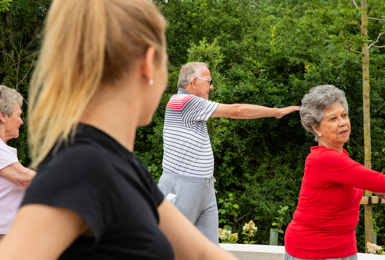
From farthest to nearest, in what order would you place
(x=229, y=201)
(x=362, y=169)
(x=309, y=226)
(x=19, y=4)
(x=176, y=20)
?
(x=176, y=20)
(x=19, y=4)
(x=229, y=201)
(x=309, y=226)
(x=362, y=169)

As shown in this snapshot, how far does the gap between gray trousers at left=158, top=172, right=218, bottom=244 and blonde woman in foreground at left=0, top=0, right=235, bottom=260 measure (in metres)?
2.84

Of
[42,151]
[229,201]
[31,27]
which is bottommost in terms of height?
[229,201]

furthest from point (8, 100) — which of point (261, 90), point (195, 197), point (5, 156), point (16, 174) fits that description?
point (261, 90)

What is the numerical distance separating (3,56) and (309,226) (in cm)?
764

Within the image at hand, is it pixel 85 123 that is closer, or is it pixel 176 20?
pixel 85 123

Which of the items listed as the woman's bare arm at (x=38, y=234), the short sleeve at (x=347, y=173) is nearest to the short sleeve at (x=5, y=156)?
the short sleeve at (x=347, y=173)

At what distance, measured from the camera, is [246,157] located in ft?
25.7

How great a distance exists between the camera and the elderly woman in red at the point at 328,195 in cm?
268

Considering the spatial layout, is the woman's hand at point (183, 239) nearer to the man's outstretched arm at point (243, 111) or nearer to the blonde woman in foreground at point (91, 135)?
the blonde woman in foreground at point (91, 135)

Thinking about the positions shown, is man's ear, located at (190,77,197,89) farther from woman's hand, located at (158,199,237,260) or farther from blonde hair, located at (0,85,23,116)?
woman's hand, located at (158,199,237,260)

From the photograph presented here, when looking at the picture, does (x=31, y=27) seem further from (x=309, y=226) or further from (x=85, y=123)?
(x=85, y=123)

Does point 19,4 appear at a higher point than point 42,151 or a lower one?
higher

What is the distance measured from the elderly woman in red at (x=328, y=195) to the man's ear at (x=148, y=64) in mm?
2097

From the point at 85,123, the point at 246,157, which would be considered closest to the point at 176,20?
the point at 246,157
